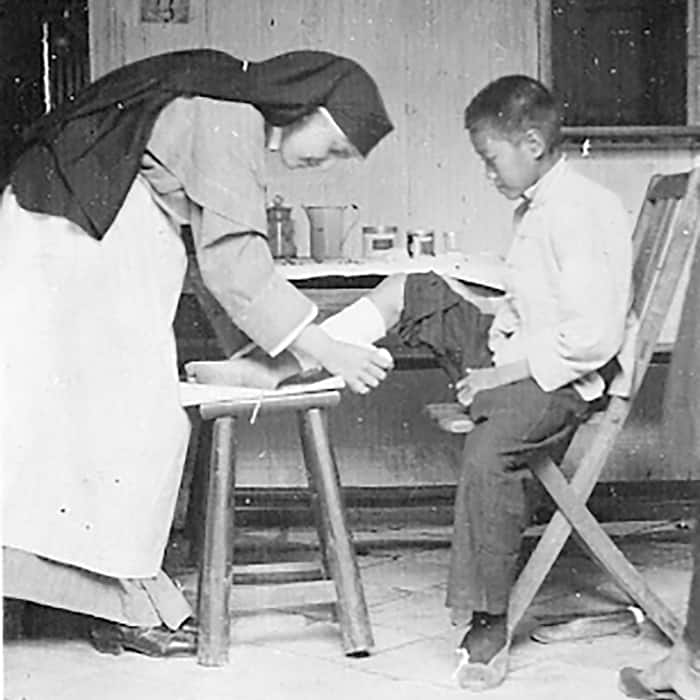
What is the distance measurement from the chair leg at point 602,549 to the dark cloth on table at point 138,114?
2.19 ft

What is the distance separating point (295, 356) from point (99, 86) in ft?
1.89

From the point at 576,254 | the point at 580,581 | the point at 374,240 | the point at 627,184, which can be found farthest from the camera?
the point at 627,184

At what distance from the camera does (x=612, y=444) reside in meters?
3.02

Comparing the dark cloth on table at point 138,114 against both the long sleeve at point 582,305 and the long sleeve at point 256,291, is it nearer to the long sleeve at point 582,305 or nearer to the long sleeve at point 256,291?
the long sleeve at point 256,291

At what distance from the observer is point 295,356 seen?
295cm

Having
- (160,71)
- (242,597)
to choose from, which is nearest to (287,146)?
(160,71)

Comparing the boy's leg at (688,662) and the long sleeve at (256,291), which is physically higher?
the long sleeve at (256,291)

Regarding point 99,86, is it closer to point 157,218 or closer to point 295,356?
point 157,218

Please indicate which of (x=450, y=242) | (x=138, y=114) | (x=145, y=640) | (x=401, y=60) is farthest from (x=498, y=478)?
(x=401, y=60)

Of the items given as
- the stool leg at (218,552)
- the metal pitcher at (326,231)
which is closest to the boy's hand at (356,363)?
the stool leg at (218,552)

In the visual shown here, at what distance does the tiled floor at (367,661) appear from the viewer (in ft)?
9.14

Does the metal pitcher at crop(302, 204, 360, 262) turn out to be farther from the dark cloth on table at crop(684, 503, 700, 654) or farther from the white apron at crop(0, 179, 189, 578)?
the dark cloth on table at crop(684, 503, 700, 654)

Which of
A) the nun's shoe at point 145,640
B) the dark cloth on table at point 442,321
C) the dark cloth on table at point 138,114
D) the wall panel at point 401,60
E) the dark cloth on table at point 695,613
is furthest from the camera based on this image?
the wall panel at point 401,60

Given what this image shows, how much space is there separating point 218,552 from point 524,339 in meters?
0.64
